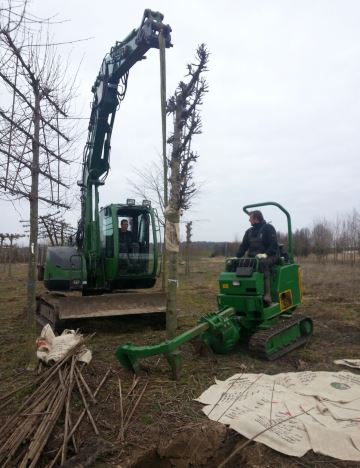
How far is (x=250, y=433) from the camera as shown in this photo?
12.4 feet

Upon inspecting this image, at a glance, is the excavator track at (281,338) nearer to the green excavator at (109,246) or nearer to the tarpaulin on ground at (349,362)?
the tarpaulin on ground at (349,362)

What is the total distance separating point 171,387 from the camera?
16.4ft

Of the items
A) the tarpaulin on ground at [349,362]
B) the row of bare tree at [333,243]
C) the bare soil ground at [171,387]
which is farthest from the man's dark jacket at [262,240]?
the row of bare tree at [333,243]

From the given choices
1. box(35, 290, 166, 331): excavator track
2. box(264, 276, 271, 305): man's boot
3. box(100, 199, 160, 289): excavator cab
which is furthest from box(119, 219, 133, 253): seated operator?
box(264, 276, 271, 305): man's boot

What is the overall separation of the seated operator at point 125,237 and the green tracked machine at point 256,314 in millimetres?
2561

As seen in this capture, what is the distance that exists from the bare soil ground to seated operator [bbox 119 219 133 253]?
1461mm

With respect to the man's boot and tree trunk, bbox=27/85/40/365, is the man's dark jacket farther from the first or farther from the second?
tree trunk, bbox=27/85/40/365

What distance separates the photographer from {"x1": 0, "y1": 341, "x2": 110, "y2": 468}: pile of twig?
3422 mm

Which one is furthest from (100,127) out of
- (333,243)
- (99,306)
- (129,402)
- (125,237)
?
(333,243)

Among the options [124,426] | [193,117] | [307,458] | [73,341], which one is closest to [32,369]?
[73,341]

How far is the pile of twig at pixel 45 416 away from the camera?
3422mm

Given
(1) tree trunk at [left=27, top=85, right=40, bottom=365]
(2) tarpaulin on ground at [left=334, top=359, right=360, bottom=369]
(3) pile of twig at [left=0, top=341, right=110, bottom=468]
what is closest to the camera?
(3) pile of twig at [left=0, top=341, right=110, bottom=468]

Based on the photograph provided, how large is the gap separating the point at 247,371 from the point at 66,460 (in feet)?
9.40

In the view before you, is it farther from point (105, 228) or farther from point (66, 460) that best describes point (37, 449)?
point (105, 228)
